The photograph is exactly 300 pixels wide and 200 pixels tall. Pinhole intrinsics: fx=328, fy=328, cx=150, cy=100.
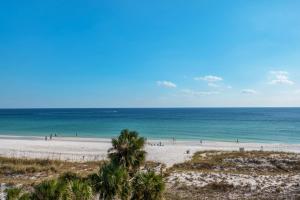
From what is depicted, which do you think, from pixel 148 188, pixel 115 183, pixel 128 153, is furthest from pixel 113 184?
pixel 128 153

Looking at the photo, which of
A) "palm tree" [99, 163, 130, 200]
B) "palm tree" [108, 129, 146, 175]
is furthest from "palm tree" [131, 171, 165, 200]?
"palm tree" [108, 129, 146, 175]

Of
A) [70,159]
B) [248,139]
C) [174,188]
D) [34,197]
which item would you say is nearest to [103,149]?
[70,159]

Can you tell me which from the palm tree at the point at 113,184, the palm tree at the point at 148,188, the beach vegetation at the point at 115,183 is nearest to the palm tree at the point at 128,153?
the beach vegetation at the point at 115,183

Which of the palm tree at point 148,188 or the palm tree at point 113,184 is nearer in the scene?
the palm tree at point 113,184

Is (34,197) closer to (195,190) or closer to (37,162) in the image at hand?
(195,190)

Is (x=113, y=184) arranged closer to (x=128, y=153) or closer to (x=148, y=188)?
(x=148, y=188)

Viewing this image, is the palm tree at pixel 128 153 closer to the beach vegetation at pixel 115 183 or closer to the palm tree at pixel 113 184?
the beach vegetation at pixel 115 183
